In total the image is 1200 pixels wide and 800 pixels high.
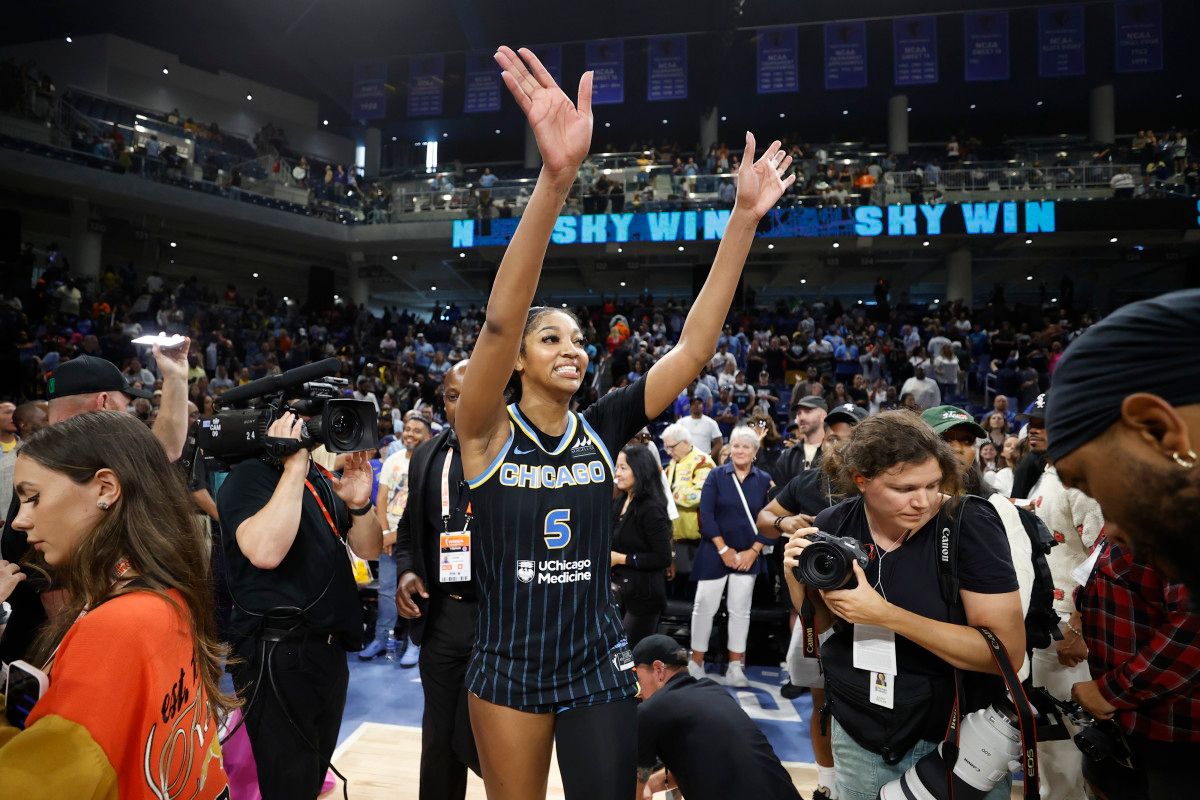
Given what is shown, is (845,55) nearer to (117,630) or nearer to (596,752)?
(596,752)

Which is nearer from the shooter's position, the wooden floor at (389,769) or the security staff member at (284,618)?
the security staff member at (284,618)

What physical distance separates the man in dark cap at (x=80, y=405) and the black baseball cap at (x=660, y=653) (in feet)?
5.83

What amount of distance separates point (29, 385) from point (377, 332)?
28.7ft

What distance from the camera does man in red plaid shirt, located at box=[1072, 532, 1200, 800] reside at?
6.06 feet

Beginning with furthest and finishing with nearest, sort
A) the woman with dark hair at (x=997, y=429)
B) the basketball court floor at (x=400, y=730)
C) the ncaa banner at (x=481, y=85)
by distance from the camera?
1. the ncaa banner at (x=481, y=85)
2. the woman with dark hair at (x=997, y=429)
3. the basketball court floor at (x=400, y=730)

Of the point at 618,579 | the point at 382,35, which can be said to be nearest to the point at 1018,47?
the point at 382,35

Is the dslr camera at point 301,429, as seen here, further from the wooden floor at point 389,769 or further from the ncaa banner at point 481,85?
the ncaa banner at point 481,85

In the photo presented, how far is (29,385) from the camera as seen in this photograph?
1120 cm

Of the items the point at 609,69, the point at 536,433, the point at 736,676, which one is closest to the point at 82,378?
the point at 536,433

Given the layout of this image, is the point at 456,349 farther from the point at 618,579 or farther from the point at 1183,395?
the point at 1183,395

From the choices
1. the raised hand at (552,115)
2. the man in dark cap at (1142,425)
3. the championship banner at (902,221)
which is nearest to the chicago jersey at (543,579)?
the raised hand at (552,115)

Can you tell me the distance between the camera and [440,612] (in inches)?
109

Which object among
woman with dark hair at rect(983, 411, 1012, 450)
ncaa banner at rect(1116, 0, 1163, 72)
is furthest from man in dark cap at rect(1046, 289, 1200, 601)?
ncaa banner at rect(1116, 0, 1163, 72)

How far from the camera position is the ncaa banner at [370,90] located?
866 inches
